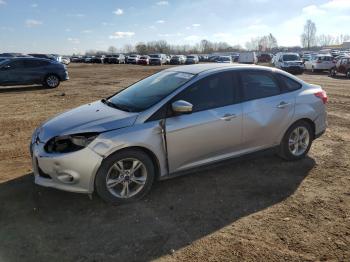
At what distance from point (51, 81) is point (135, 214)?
1658cm

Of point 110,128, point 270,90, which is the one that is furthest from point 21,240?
point 270,90

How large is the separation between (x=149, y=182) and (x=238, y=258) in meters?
1.65

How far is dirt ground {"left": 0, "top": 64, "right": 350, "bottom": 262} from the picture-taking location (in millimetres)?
3682

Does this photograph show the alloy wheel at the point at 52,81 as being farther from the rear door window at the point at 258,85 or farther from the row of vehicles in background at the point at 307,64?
the row of vehicles in background at the point at 307,64

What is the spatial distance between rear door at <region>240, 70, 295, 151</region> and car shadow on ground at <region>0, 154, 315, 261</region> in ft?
1.76

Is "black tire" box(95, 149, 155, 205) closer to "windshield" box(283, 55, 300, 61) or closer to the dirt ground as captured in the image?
the dirt ground

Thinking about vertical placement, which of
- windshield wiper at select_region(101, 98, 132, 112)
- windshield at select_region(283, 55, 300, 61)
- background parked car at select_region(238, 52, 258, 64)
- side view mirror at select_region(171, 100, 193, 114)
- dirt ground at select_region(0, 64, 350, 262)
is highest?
side view mirror at select_region(171, 100, 193, 114)

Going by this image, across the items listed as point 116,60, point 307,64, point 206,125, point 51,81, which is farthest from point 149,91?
point 116,60

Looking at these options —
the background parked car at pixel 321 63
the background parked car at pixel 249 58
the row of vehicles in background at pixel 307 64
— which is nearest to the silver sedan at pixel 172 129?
the row of vehicles in background at pixel 307 64

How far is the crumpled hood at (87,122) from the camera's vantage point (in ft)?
15.0

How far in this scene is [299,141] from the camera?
6250mm

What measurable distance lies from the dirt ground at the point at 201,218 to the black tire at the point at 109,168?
11 cm

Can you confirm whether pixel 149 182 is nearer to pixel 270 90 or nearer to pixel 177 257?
pixel 177 257

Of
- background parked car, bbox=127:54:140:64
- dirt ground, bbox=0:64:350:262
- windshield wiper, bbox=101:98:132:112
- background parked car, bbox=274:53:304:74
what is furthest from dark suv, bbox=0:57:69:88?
background parked car, bbox=127:54:140:64
